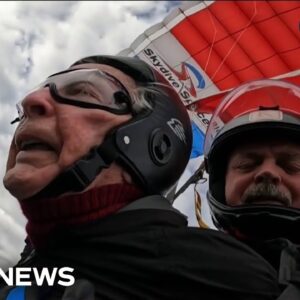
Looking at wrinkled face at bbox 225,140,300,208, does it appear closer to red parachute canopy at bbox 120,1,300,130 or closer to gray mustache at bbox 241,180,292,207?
gray mustache at bbox 241,180,292,207

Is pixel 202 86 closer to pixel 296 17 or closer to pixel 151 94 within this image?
pixel 296 17

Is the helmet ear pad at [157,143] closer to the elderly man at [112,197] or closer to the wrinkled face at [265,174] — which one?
the elderly man at [112,197]

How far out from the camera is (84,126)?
4.77ft

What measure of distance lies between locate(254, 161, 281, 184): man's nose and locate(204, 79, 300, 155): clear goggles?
0.23 meters

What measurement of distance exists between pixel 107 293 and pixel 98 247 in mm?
119

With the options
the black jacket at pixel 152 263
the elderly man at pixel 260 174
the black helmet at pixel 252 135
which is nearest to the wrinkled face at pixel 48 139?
the black jacket at pixel 152 263

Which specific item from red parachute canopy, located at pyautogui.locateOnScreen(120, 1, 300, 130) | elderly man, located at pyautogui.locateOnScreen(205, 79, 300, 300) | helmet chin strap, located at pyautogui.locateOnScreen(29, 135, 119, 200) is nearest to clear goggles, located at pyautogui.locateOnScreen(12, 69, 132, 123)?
helmet chin strap, located at pyautogui.locateOnScreen(29, 135, 119, 200)

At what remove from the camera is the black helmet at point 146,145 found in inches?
55.6

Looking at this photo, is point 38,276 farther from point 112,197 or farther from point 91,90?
point 91,90

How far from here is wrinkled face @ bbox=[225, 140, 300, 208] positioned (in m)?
2.09

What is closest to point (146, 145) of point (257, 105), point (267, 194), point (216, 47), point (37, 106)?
point (37, 106)

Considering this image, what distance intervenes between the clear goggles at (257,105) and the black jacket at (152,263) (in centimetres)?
112

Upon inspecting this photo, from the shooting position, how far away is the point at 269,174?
2104mm

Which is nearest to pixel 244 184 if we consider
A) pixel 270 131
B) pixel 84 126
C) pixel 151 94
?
pixel 270 131
